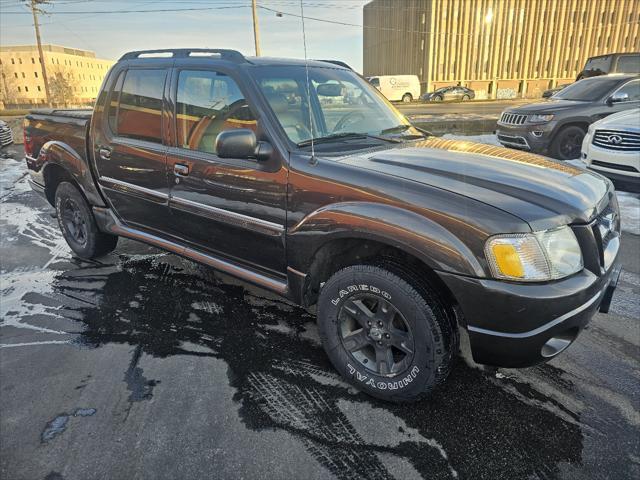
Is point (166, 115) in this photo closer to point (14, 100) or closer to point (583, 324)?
point (583, 324)

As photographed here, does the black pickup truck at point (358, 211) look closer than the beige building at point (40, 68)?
Yes

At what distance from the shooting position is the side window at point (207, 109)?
286 cm

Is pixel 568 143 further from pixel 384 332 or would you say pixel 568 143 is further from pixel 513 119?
pixel 384 332

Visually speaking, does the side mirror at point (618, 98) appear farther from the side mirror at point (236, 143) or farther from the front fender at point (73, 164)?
the front fender at point (73, 164)

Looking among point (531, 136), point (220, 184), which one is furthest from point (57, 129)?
point (531, 136)

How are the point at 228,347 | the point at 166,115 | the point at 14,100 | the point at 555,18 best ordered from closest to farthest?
the point at 228,347, the point at 166,115, the point at 555,18, the point at 14,100

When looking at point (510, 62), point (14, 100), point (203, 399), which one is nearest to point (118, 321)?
point (203, 399)

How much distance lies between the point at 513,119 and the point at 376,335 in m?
8.50

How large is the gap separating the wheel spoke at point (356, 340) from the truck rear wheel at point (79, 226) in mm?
3004

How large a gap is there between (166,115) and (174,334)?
5.36ft

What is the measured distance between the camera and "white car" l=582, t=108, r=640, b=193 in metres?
6.03

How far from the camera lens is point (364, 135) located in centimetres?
303

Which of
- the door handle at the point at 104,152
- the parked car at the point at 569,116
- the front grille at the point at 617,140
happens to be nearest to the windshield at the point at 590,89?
the parked car at the point at 569,116

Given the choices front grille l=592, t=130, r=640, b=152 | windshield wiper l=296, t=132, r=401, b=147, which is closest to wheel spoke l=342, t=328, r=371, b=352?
windshield wiper l=296, t=132, r=401, b=147
